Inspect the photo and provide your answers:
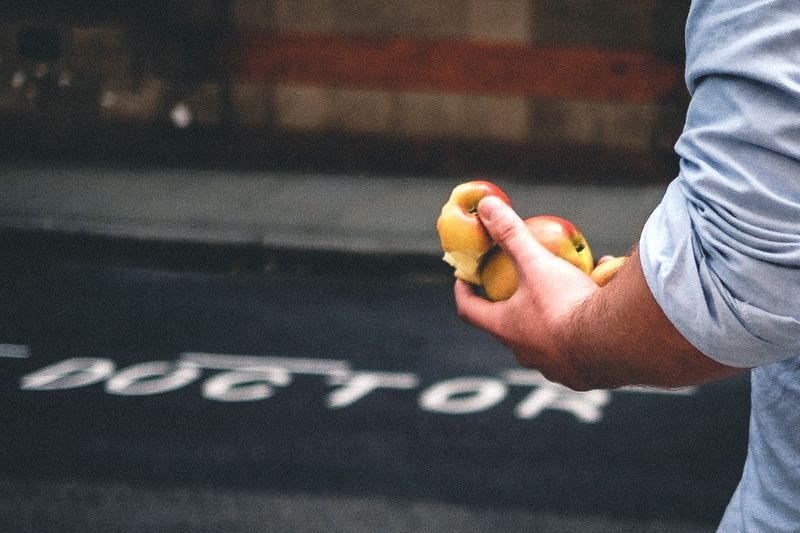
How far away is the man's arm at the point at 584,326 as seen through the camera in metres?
1.13

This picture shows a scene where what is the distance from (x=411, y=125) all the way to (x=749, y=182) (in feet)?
32.9

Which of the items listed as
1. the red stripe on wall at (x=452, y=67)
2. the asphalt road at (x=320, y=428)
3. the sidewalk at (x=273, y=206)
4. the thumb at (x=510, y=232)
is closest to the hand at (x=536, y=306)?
the thumb at (x=510, y=232)

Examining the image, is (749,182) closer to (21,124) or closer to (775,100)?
(775,100)

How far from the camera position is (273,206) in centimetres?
912

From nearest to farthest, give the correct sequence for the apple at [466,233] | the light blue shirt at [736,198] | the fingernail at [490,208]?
the light blue shirt at [736,198] → the fingernail at [490,208] → the apple at [466,233]

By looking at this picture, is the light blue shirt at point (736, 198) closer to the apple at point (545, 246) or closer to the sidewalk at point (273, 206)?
the apple at point (545, 246)

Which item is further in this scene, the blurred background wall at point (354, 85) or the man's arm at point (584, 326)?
the blurred background wall at point (354, 85)

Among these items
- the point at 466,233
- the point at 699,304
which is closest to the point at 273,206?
the point at 466,233

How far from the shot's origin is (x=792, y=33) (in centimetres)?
95

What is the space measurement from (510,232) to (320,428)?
3123 mm

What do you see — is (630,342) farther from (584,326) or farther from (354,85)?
(354,85)

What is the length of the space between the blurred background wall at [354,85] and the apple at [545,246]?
909 centimetres

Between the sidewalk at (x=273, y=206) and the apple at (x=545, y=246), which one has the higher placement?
the apple at (x=545, y=246)

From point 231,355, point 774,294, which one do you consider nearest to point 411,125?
point 231,355
